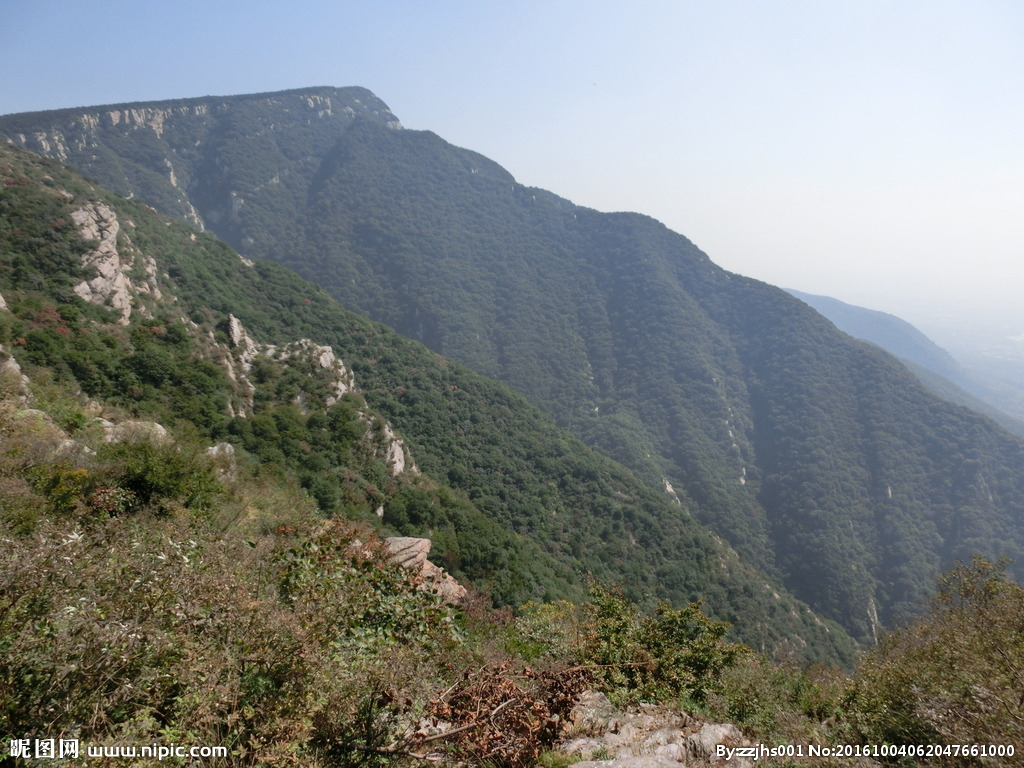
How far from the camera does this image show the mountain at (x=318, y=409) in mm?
19453

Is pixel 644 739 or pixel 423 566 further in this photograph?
pixel 423 566

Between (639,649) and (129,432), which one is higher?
(129,432)

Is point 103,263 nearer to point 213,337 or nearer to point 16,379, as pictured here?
point 213,337

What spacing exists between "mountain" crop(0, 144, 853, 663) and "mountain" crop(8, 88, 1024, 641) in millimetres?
2719

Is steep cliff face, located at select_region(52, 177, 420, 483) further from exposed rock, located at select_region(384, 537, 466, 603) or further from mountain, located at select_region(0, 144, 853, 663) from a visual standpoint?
exposed rock, located at select_region(384, 537, 466, 603)

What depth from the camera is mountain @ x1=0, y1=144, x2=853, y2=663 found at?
63.8ft

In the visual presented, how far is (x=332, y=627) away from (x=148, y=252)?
140 feet

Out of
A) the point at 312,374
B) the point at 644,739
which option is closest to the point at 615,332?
the point at 312,374

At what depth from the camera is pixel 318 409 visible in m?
28.9

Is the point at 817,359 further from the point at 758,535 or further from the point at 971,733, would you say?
the point at 971,733

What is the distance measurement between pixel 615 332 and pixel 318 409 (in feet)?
330

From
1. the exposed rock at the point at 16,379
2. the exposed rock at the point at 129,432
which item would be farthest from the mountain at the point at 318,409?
the exposed rock at the point at 129,432

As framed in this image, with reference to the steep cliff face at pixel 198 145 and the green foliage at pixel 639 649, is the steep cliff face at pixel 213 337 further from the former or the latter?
the steep cliff face at pixel 198 145

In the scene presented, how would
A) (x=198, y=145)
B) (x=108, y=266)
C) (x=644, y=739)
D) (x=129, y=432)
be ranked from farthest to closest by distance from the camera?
(x=198, y=145) < (x=108, y=266) < (x=129, y=432) < (x=644, y=739)
